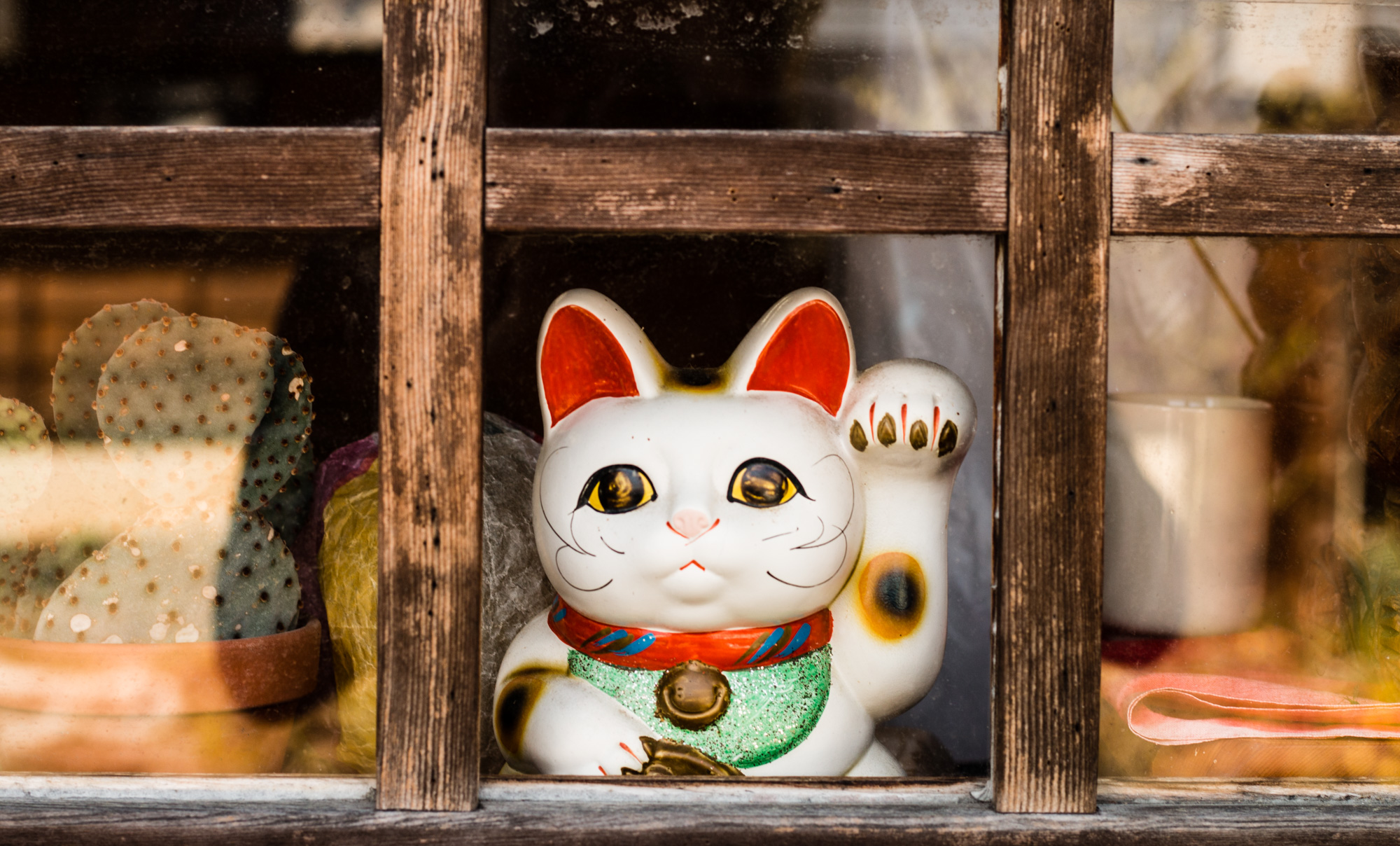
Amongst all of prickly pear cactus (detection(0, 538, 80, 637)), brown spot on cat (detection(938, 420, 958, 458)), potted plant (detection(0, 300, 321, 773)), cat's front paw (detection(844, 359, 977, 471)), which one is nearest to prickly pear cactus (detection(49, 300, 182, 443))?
potted plant (detection(0, 300, 321, 773))

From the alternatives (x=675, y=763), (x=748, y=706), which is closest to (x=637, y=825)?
(x=675, y=763)

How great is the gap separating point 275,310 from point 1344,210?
1.57 metres

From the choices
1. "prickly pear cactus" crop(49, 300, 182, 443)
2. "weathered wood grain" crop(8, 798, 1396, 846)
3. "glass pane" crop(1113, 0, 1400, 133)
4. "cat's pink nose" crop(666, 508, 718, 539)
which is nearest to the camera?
"weathered wood grain" crop(8, 798, 1396, 846)

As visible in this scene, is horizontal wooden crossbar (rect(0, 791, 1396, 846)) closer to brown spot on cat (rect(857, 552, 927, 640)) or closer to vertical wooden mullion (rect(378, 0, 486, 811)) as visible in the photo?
vertical wooden mullion (rect(378, 0, 486, 811))

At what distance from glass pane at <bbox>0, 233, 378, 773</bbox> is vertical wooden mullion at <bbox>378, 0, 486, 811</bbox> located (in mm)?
118

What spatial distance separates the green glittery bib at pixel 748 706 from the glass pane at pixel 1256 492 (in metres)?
0.45

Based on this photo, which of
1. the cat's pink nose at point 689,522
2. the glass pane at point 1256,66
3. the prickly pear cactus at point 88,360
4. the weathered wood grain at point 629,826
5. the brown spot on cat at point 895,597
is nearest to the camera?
the weathered wood grain at point 629,826

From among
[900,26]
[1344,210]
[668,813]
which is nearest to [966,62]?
[900,26]

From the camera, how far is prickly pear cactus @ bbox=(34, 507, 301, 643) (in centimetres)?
144

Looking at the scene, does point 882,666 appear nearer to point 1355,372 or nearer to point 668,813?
point 668,813

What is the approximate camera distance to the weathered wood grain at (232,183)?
1212mm

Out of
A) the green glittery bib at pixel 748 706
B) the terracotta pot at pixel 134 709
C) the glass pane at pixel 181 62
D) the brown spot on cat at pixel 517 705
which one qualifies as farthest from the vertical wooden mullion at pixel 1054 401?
the glass pane at pixel 181 62

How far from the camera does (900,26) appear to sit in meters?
1.96

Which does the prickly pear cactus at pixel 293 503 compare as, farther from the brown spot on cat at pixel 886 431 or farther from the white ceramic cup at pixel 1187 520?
the white ceramic cup at pixel 1187 520
